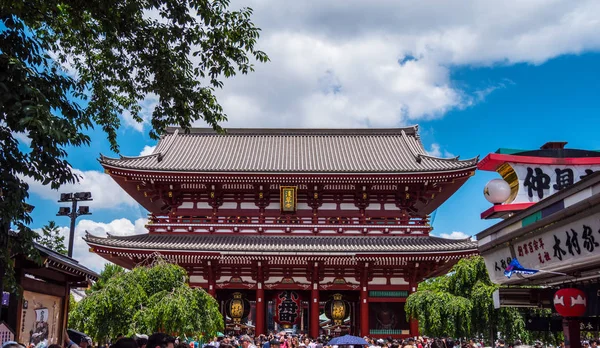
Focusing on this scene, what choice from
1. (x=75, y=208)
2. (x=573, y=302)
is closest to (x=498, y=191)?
(x=573, y=302)

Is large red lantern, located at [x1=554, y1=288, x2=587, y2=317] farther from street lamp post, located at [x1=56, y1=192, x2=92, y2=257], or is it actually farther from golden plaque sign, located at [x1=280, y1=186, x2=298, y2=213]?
street lamp post, located at [x1=56, y1=192, x2=92, y2=257]

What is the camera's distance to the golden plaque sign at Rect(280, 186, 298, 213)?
81.3ft

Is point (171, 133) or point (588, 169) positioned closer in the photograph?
point (588, 169)

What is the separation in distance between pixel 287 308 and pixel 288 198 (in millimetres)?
5032

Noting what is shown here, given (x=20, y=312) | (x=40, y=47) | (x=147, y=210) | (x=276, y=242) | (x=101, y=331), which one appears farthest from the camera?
(x=147, y=210)

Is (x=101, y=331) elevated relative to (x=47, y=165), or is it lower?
lower

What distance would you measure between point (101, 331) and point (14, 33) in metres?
9.04

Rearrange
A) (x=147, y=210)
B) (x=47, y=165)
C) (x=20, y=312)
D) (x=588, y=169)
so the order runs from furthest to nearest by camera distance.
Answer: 1. (x=147, y=210)
2. (x=20, y=312)
3. (x=588, y=169)
4. (x=47, y=165)

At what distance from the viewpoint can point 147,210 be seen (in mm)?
29406

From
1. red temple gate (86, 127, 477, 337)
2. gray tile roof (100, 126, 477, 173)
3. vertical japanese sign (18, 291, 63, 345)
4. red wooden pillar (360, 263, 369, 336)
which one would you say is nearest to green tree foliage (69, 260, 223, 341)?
vertical japanese sign (18, 291, 63, 345)

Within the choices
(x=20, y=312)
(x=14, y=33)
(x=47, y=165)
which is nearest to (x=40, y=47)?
(x=14, y=33)

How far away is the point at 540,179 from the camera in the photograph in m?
10.7

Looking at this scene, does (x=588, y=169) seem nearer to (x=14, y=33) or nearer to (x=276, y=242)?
(x=14, y=33)

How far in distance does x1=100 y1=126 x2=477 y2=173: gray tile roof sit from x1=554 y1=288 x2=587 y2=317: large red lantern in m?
14.6
